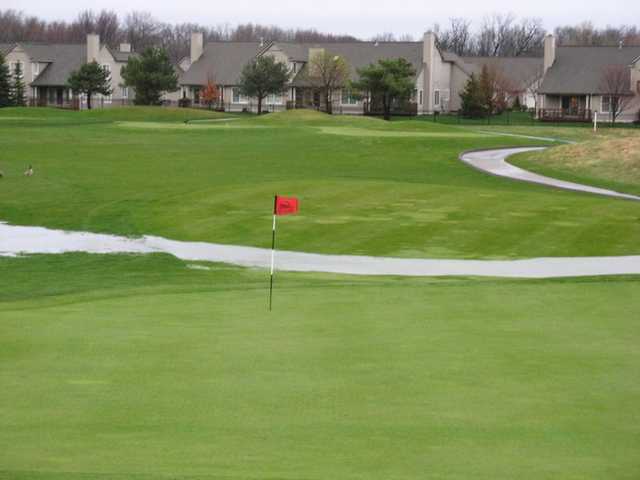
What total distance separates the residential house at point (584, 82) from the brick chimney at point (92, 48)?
45700mm

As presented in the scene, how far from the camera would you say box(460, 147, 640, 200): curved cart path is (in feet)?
131

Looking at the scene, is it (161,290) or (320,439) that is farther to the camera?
(161,290)

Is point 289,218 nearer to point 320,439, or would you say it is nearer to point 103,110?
point 320,439

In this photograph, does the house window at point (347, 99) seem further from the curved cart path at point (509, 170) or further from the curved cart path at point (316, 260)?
the curved cart path at point (316, 260)

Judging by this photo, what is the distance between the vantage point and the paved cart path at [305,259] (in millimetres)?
22281

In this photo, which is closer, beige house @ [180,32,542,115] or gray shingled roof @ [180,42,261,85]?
beige house @ [180,32,542,115]

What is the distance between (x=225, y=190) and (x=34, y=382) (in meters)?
26.0

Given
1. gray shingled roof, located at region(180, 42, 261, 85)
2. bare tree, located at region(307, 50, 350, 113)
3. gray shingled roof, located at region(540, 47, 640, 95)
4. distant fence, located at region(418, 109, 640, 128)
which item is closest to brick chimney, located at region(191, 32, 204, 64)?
gray shingled roof, located at region(180, 42, 261, 85)

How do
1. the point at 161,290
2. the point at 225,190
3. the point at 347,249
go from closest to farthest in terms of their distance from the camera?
the point at 161,290 < the point at 347,249 < the point at 225,190

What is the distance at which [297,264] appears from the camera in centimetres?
2339

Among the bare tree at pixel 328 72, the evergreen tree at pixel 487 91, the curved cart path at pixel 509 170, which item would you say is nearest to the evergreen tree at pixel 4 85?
the bare tree at pixel 328 72

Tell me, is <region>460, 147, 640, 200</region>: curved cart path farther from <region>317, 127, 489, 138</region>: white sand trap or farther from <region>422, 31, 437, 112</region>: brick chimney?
<region>422, 31, 437, 112</region>: brick chimney

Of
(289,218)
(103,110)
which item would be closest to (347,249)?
A: (289,218)

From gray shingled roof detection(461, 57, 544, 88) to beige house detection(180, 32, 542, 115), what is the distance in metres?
9.58
